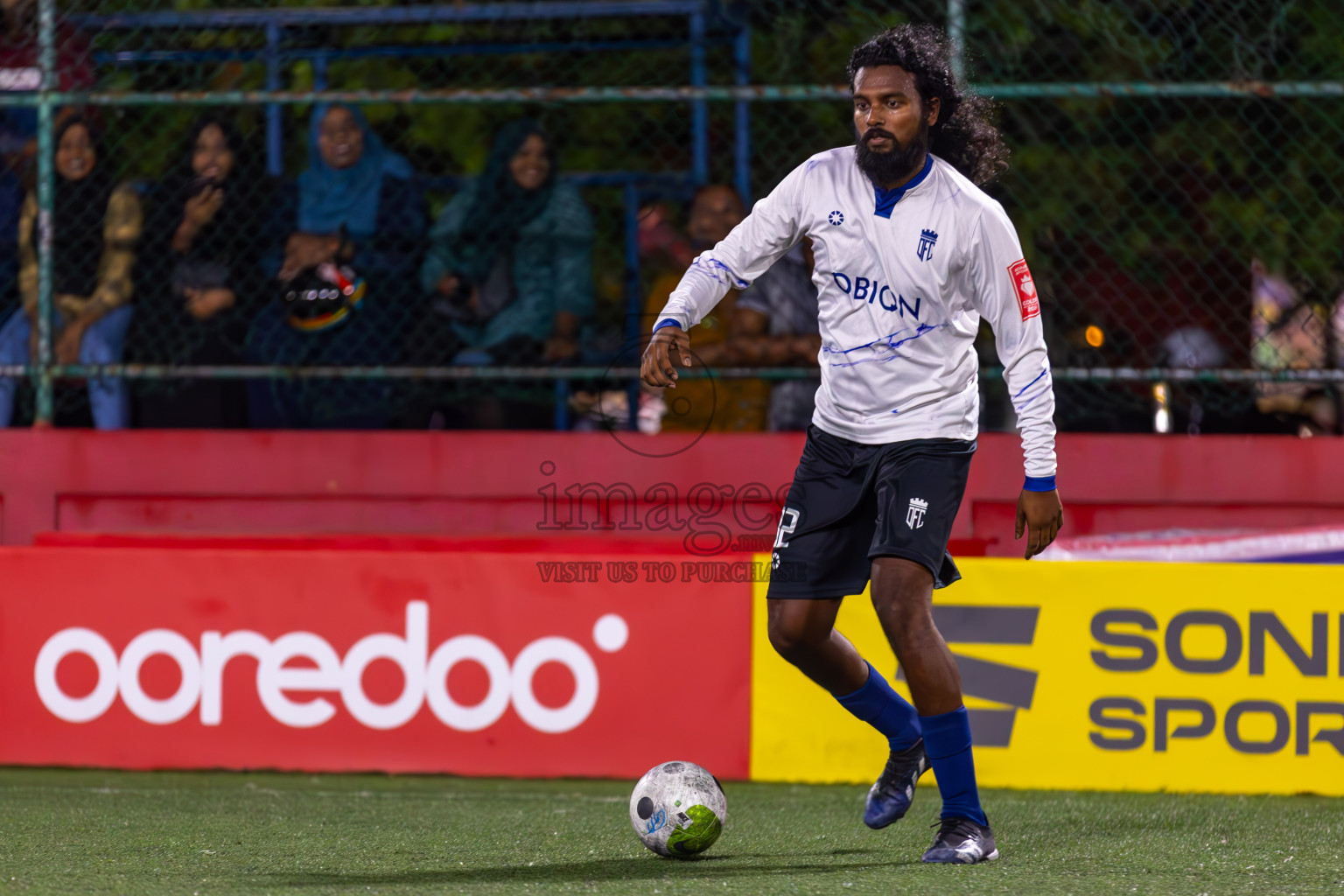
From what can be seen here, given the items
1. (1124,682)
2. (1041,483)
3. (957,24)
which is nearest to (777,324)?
(957,24)

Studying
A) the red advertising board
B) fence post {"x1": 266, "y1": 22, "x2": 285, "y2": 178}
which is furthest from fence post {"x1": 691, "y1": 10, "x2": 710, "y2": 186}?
the red advertising board

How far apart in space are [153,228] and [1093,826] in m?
4.43

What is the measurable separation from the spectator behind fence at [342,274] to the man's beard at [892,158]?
2.91 m

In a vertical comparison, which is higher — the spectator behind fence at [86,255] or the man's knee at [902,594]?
the spectator behind fence at [86,255]

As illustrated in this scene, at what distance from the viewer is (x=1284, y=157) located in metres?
6.68

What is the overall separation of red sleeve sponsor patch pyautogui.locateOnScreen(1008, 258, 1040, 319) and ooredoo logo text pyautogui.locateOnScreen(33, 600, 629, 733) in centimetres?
234

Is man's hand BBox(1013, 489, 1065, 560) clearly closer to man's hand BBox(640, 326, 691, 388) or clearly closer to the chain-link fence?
man's hand BBox(640, 326, 691, 388)

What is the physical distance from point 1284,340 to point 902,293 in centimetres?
284

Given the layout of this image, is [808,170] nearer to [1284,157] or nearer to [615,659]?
[615,659]

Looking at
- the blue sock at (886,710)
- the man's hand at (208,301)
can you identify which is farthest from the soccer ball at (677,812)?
the man's hand at (208,301)

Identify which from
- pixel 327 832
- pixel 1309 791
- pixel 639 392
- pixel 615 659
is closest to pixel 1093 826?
pixel 1309 791

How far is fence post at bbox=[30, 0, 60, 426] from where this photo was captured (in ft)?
22.2

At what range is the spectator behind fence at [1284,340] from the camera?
21.2 feet

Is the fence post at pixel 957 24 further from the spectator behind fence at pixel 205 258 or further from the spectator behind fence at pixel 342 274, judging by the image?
the spectator behind fence at pixel 205 258
